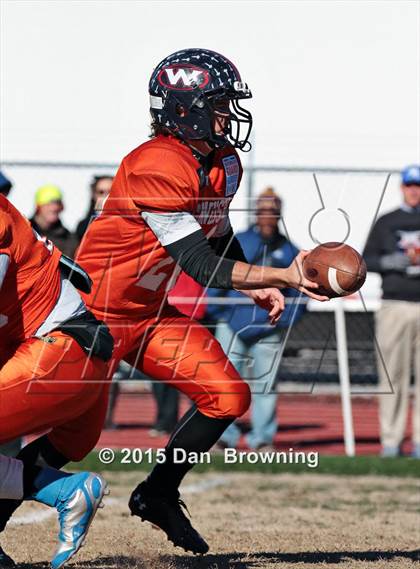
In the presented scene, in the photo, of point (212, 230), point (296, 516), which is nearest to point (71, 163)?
point (296, 516)

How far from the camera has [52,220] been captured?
31.4 ft

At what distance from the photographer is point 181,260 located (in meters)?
5.06

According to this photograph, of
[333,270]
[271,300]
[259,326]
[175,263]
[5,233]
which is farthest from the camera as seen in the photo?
[259,326]

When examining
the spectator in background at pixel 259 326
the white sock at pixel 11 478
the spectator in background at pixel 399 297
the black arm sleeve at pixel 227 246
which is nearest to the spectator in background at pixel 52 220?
the spectator in background at pixel 259 326

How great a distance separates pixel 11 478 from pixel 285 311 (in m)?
4.85

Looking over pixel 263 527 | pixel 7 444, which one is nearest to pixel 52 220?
pixel 7 444

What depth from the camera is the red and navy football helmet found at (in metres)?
5.46

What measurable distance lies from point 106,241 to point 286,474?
4.04 m

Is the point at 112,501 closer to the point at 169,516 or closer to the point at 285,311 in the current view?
the point at 169,516

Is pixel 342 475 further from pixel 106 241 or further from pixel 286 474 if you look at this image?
pixel 106 241

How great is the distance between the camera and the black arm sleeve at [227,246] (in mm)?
5969

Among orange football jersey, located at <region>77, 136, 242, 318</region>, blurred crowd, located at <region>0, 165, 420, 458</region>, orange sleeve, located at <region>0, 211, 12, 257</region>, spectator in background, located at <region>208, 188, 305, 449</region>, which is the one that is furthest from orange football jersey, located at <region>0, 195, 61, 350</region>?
spectator in background, located at <region>208, 188, 305, 449</region>

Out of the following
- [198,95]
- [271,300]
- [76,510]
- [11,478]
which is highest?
[198,95]

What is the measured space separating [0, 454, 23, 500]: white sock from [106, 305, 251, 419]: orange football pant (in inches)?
32.8
